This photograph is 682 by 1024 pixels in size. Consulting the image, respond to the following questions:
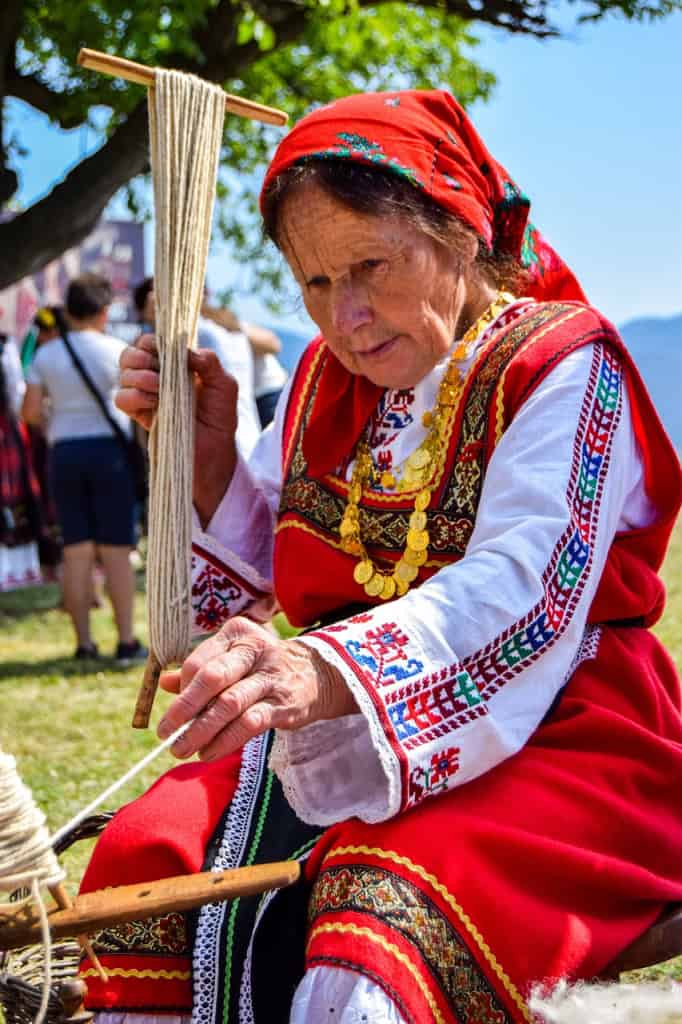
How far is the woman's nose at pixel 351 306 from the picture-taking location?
5.96 ft

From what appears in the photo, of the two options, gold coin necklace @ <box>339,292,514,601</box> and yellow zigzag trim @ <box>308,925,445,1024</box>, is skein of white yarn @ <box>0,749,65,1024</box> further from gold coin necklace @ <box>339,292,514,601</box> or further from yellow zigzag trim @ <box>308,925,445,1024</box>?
gold coin necklace @ <box>339,292,514,601</box>

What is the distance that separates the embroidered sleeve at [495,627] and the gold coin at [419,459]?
0.21 metres

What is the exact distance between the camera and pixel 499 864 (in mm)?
1432

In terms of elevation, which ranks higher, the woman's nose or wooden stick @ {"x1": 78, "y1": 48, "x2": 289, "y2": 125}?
wooden stick @ {"x1": 78, "y1": 48, "x2": 289, "y2": 125}

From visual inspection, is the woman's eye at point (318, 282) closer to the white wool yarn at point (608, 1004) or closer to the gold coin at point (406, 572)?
the gold coin at point (406, 572)

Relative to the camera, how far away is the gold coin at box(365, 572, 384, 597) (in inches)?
72.0

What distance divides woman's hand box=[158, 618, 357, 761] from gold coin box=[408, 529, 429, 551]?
0.43 meters

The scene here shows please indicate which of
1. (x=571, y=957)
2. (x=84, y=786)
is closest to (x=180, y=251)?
(x=571, y=957)

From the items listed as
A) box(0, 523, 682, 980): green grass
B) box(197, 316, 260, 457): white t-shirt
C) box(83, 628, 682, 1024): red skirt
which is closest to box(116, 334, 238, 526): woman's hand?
box(83, 628, 682, 1024): red skirt

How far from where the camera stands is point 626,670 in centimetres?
174

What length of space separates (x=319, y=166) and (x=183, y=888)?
1.14m

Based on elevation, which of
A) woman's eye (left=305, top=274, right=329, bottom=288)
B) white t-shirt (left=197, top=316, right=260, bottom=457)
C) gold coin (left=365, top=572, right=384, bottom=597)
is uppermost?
woman's eye (left=305, top=274, right=329, bottom=288)

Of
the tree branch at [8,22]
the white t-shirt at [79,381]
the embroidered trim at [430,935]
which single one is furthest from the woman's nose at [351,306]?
the tree branch at [8,22]

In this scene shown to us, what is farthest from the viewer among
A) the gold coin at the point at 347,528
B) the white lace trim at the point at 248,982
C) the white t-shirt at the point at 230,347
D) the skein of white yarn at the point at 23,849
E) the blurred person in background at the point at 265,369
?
the blurred person in background at the point at 265,369
